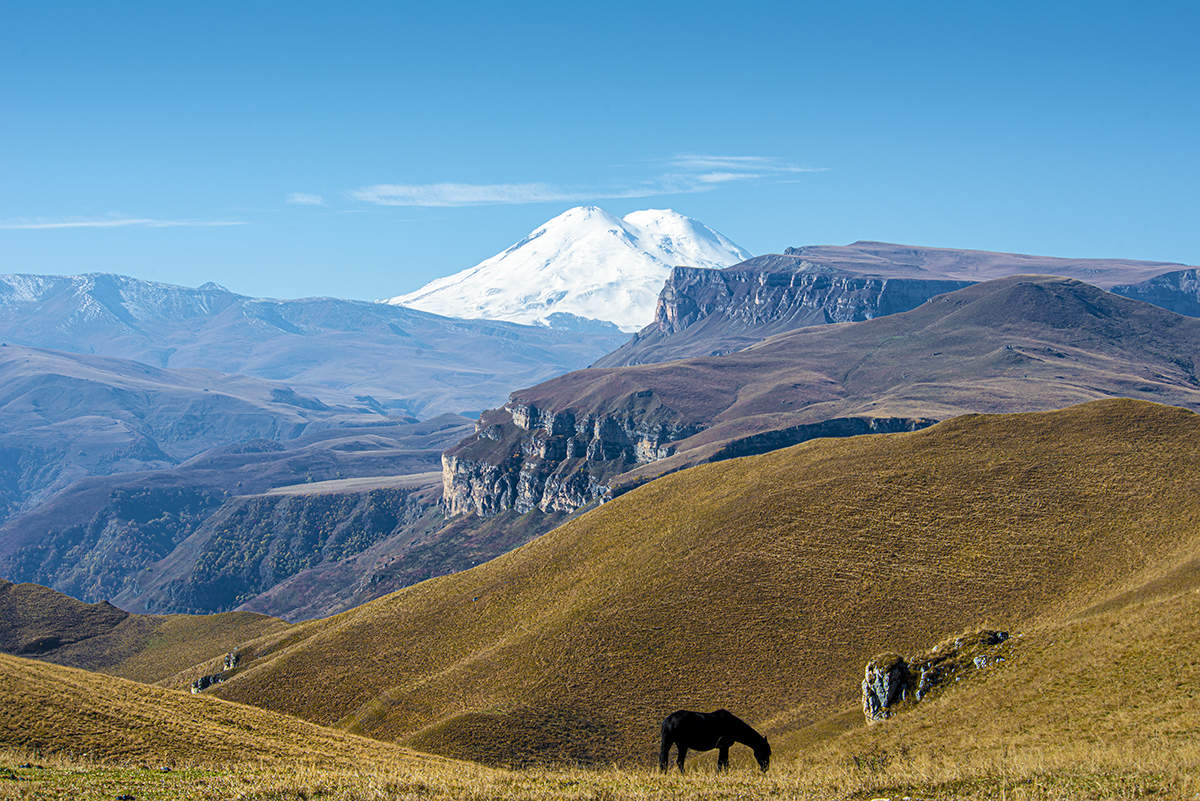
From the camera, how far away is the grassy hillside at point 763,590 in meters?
63.2

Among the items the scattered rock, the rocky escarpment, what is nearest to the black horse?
the rocky escarpment

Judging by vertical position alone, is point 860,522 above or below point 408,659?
above

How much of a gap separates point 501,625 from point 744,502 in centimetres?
2630

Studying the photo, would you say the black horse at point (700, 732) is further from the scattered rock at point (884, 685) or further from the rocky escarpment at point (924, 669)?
the scattered rock at point (884, 685)

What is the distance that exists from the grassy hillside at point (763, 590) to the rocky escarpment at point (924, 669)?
21.1ft

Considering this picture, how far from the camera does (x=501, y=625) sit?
8069cm

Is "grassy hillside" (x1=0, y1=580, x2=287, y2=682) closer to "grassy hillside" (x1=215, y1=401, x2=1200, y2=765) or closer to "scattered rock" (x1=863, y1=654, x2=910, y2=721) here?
"grassy hillside" (x1=215, y1=401, x2=1200, y2=765)

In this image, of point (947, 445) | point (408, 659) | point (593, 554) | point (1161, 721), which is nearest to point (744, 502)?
point (593, 554)

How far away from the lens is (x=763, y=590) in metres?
73.6

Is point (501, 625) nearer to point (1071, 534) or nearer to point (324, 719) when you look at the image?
point (324, 719)

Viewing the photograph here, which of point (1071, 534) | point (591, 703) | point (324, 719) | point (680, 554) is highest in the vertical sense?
point (1071, 534)

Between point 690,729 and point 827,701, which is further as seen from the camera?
point 827,701

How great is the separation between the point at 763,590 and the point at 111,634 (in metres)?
93.8

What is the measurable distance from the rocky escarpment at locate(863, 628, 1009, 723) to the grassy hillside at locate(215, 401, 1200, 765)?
6.43m
